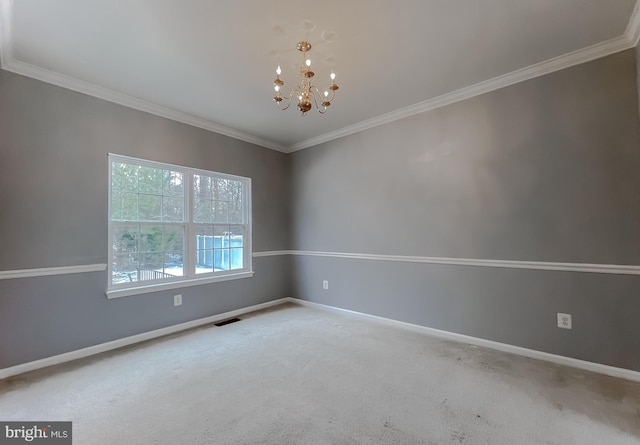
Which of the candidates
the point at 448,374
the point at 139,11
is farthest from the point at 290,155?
the point at 448,374

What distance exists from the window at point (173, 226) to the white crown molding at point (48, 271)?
148 mm

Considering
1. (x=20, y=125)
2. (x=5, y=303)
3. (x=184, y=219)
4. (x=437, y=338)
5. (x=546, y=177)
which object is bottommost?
(x=437, y=338)

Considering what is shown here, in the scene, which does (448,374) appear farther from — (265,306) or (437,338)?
(265,306)

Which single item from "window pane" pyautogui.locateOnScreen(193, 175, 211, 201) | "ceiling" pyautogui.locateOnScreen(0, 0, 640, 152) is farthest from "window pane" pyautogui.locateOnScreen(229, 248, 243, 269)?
"ceiling" pyautogui.locateOnScreen(0, 0, 640, 152)

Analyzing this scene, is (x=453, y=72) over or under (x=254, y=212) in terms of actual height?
over

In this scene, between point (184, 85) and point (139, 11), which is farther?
point (184, 85)

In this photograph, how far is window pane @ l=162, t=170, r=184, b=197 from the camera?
11.2 ft

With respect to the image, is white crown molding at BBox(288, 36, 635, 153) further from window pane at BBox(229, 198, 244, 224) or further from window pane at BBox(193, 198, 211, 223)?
window pane at BBox(193, 198, 211, 223)

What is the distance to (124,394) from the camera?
205cm

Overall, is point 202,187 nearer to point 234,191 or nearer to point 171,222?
point 234,191

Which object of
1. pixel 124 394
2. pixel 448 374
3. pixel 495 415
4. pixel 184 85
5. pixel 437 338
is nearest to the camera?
pixel 495 415

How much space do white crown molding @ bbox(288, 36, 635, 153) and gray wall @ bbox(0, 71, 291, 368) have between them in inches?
98.4

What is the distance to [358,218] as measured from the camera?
12.8 feet

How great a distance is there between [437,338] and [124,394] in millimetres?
2946
